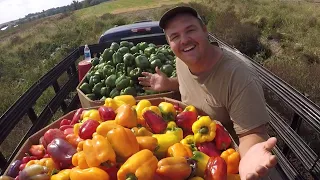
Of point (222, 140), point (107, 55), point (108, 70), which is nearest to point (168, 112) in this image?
point (222, 140)

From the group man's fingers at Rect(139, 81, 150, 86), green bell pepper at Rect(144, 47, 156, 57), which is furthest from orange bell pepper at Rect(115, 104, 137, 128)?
green bell pepper at Rect(144, 47, 156, 57)

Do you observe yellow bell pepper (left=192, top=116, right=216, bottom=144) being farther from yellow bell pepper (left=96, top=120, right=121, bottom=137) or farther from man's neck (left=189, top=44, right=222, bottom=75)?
yellow bell pepper (left=96, top=120, right=121, bottom=137)

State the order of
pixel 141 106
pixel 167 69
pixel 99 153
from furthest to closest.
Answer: pixel 167 69
pixel 141 106
pixel 99 153

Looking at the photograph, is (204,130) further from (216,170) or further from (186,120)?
(216,170)

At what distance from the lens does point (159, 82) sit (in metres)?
3.73

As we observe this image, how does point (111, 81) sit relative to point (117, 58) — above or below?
below

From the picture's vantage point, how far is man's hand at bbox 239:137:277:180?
1.72 m

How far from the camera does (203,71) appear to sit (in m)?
2.73

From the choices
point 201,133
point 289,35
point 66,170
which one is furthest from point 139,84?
point 289,35

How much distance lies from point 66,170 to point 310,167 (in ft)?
6.97

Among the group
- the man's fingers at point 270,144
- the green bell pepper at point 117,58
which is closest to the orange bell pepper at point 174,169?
the man's fingers at point 270,144

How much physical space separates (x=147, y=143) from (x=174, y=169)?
340 millimetres

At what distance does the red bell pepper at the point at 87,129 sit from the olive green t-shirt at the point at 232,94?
977mm

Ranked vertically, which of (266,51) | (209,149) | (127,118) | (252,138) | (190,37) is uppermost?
(190,37)
